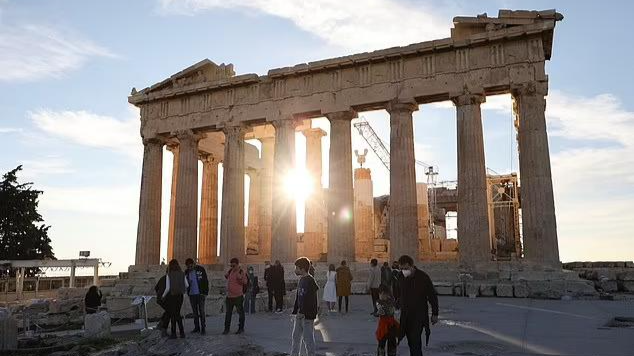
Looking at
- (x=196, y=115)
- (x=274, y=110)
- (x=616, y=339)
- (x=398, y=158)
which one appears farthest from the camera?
(x=196, y=115)

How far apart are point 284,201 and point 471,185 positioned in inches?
377

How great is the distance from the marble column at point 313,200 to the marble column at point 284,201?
17.4 ft

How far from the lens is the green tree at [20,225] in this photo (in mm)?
41659

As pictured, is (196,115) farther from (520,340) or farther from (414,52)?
(520,340)

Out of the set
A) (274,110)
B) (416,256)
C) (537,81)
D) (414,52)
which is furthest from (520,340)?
(274,110)

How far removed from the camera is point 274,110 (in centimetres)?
2886

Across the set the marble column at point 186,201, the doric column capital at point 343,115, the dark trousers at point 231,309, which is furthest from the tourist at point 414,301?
the marble column at point 186,201

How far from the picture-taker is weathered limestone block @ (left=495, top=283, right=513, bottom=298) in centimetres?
2020

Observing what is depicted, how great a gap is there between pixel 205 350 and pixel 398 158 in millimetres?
16902

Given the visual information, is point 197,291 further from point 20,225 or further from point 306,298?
point 20,225

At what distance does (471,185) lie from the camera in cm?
2367

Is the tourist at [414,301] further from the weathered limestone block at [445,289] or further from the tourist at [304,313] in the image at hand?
Answer: the weathered limestone block at [445,289]

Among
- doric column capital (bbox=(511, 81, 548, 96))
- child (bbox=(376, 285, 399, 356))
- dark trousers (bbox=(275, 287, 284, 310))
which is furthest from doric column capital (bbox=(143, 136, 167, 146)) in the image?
child (bbox=(376, 285, 399, 356))

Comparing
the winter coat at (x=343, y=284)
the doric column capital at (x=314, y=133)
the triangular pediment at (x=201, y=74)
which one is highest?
the triangular pediment at (x=201, y=74)
